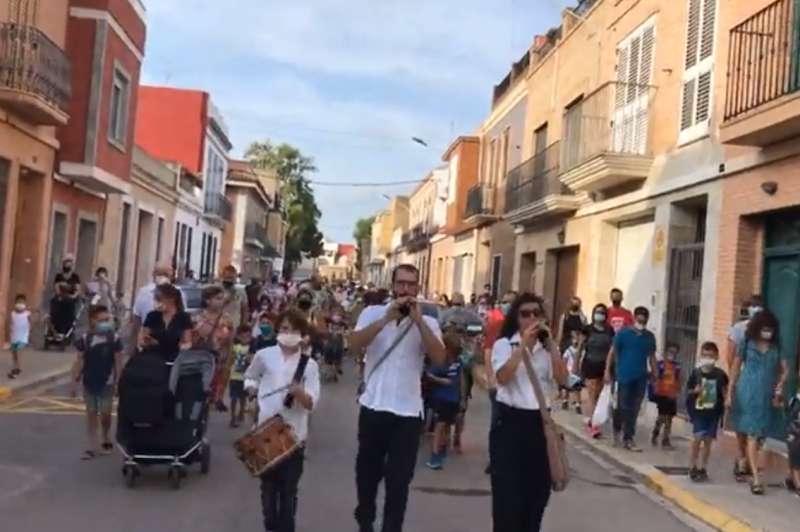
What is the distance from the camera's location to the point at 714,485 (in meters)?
10.7

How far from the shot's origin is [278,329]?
23.9 ft

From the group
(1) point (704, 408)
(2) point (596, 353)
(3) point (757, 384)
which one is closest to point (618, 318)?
(2) point (596, 353)

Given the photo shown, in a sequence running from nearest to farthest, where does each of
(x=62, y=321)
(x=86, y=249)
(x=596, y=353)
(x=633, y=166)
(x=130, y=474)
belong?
(x=130, y=474) < (x=596, y=353) < (x=633, y=166) < (x=62, y=321) < (x=86, y=249)

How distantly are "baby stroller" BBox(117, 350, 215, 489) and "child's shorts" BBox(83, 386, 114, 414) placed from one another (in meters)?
1.22

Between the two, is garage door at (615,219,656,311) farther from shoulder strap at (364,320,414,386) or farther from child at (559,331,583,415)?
shoulder strap at (364,320,414,386)

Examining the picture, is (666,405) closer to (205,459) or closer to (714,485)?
(714,485)

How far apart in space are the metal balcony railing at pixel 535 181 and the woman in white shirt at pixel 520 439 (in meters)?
17.0

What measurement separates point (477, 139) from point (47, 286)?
73.9 feet

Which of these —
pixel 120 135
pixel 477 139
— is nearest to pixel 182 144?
pixel 477 139

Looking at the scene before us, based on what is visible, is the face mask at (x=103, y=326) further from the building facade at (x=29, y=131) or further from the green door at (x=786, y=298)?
the building facade at (x=29, y=131)

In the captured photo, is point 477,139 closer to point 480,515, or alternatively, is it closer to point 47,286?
point 47,286

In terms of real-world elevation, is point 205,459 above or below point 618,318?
below

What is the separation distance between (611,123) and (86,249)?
1323 cm

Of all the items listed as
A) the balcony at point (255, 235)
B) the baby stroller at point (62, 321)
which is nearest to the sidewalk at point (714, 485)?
the baby stroller at point (62, 321)
